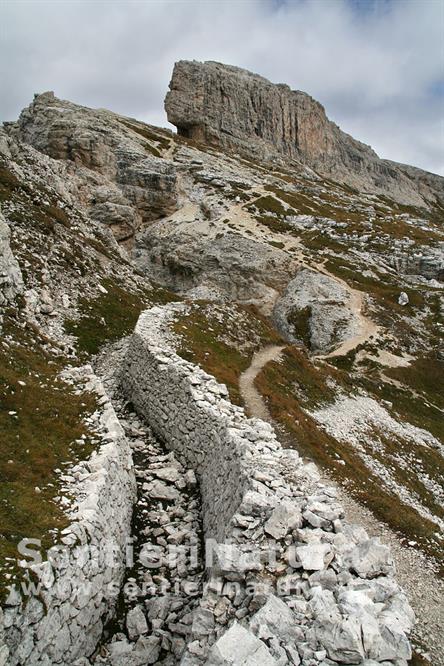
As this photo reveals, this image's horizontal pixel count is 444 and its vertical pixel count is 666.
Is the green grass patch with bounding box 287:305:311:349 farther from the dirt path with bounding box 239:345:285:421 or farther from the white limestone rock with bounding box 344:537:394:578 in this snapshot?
the white limestone rock with bounding box 344:537:394:578

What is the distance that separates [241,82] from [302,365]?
18067 centimetres

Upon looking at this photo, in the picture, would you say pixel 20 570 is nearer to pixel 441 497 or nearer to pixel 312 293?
pixel 441 497

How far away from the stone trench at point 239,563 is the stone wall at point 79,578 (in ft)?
2.74

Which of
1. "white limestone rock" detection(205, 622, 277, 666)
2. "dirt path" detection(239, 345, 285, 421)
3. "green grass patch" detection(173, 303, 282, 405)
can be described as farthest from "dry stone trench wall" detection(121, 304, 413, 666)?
"green grass patch" detection(173, 303, 282, 405)

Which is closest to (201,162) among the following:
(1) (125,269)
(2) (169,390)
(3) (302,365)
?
(1) (125,269)

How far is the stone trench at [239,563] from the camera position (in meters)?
8.06

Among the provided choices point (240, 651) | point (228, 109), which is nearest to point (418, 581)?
point (240, 651)

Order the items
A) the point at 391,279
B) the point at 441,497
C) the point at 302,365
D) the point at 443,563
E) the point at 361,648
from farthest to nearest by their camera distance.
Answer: the point at 391,279, the point at 302,365, the point at 441,497, the point at 443,563, the point at 361,648

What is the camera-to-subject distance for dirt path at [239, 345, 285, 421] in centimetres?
2478

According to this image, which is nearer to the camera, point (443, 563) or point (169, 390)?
point (443, 563)

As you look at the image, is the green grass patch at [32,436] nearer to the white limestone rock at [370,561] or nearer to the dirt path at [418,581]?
the white limestone rock at [370,561]

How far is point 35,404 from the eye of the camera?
679 inches

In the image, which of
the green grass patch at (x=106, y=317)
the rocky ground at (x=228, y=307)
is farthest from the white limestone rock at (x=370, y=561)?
the green grass patch at (x=106, y=317)

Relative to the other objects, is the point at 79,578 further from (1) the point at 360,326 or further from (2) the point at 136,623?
(1) the point at 360,326
